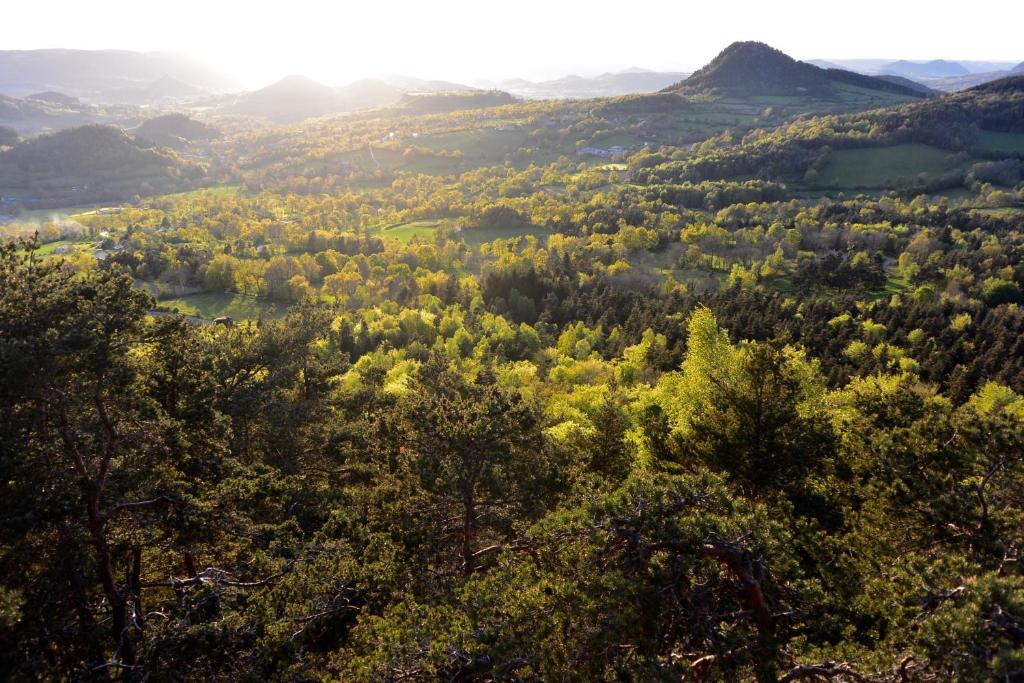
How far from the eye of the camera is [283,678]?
13.1 metres

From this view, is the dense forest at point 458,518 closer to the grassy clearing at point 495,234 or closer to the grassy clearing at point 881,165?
the grassy clearing at point 495,234

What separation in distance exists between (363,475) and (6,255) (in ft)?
53.0

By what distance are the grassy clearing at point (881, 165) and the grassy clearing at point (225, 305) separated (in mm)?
166479

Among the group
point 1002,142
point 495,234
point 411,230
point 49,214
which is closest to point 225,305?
point 411,230

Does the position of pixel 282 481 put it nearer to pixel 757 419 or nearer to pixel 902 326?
pixel 757 419

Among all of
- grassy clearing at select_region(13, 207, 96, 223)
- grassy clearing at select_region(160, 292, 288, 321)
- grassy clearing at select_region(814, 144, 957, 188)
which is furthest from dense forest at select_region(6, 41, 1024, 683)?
grassy clearing at select_region(13, 207, 96, 223)

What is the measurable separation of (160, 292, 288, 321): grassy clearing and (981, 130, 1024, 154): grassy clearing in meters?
222

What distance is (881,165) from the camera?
578 feet

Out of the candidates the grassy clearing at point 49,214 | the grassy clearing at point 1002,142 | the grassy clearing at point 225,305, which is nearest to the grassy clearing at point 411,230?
→ the grassy clearing at point 225,305

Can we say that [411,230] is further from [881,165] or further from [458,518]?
[881,165]

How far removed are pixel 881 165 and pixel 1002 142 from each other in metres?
51.4

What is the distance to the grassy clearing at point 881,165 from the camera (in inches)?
6722

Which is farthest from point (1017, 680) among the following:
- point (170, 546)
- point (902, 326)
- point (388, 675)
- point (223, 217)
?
point (223, 217)

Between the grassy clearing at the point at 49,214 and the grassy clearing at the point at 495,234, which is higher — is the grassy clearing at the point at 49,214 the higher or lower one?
the higher one
